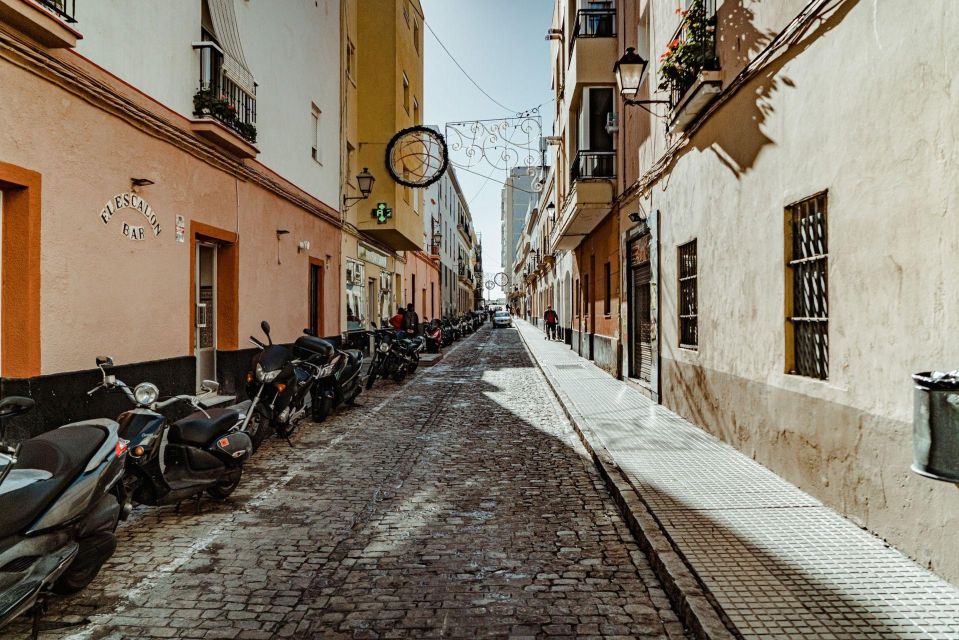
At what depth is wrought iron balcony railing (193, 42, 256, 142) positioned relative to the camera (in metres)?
8.65

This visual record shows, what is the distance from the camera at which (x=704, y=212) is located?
25.8 ft

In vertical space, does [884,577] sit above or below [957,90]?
below

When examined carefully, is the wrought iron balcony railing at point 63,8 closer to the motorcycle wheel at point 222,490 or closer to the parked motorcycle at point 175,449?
the parked motorcycle at point 175,449

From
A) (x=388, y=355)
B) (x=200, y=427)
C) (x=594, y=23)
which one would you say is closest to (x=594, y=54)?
(x=594, y=23)

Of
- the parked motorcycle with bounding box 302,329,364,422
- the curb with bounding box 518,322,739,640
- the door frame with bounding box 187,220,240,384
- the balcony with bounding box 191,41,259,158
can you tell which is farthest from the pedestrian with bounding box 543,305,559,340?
the curb with bounding box 518,322,739,640

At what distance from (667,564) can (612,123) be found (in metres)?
11.9

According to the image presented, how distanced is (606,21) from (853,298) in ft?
39.7

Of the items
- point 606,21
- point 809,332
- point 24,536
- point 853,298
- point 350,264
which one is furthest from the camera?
point 350,264

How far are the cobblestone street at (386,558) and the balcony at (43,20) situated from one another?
4041 millimetres

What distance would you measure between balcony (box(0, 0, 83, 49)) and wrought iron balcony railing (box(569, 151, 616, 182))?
33.9 ft

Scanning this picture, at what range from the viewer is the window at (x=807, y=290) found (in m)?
5.18

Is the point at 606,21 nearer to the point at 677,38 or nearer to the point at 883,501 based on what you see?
the point at 677,38

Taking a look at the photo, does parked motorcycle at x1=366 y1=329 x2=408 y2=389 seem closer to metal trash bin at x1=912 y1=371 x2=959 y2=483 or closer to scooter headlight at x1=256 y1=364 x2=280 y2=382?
scooter headlight at x1=256 y1=364 x2=280 y2=382

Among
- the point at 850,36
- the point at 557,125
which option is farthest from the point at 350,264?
the point at 850,36
